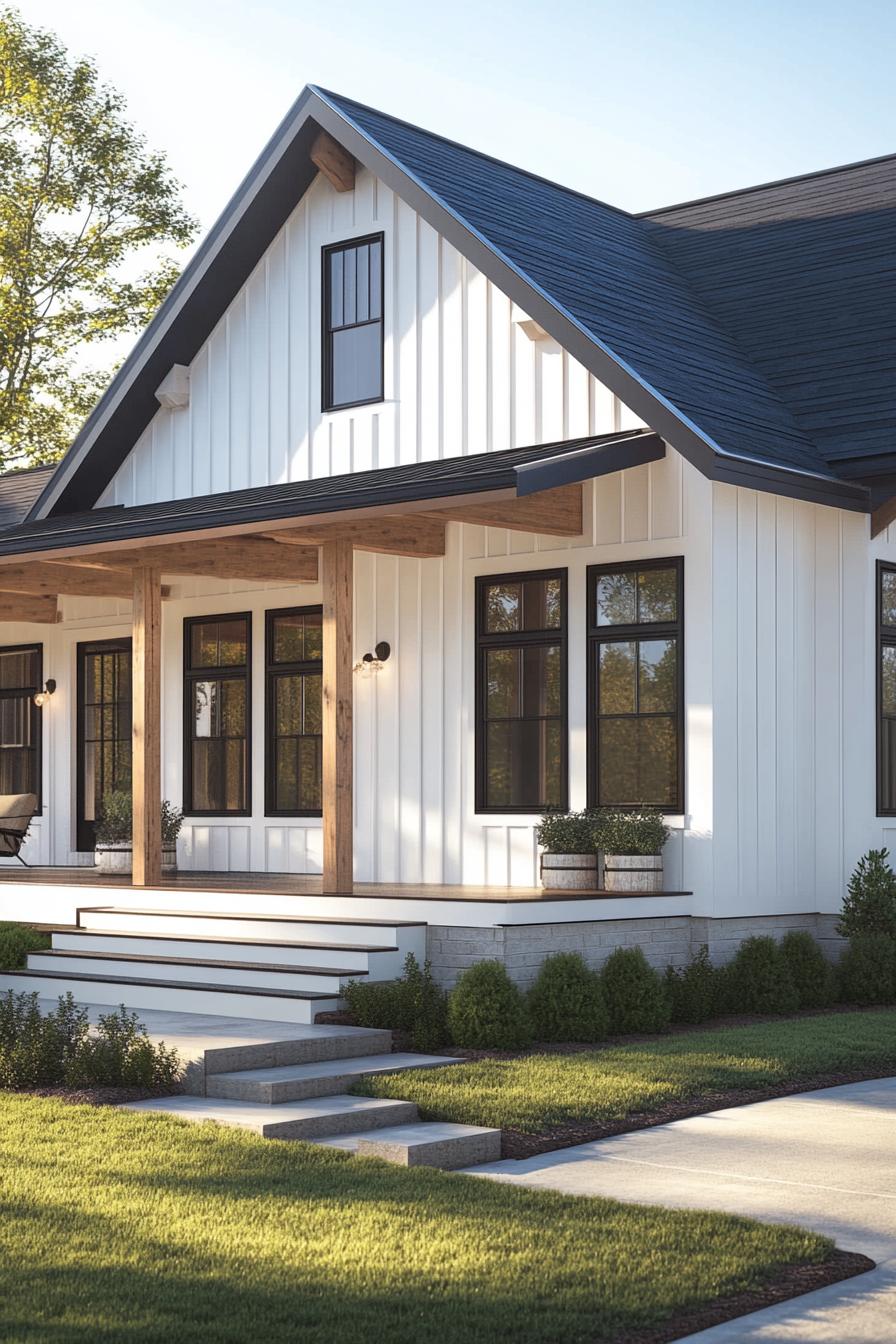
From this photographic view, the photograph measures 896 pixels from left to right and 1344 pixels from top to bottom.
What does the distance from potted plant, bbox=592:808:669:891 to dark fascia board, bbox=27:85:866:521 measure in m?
2.49

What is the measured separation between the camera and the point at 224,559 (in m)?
14.2

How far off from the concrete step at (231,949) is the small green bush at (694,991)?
1.90 metres

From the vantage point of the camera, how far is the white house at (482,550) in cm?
1215

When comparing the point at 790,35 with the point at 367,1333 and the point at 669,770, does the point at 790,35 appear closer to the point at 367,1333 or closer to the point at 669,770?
the point at 669,770

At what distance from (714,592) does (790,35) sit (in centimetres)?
1059

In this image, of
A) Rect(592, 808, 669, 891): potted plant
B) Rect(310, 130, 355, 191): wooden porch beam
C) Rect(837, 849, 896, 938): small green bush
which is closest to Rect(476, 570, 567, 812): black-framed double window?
Rect(592, 808, 669, 891): potted plant

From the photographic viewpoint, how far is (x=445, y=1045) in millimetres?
10336

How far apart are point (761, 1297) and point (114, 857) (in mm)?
10475

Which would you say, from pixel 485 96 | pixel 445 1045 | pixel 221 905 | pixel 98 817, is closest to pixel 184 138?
pixel 485 96

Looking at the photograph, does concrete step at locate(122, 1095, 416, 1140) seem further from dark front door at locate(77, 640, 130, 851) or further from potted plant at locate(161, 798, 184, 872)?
dark front door at locate(77, 640, 130, 851)

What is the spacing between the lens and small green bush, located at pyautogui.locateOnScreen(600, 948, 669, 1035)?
35.7 ft

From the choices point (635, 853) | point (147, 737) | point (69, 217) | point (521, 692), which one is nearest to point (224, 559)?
point (147, 737)

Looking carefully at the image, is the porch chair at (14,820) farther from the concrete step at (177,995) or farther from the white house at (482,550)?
the concrete step at (177,995)

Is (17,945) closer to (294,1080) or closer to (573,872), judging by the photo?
(573,872)
